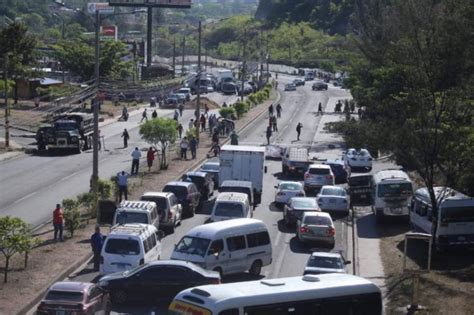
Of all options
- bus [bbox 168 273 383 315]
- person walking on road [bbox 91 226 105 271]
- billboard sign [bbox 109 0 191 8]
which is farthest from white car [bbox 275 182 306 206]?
billboard sign [bbox 109 0 191 8]

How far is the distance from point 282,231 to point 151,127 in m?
16.2

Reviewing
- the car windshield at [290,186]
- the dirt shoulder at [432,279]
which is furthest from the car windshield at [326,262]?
the car windshield at [290,186]

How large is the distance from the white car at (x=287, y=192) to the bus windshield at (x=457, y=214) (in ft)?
33.8

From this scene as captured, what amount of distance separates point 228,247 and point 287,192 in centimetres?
1532

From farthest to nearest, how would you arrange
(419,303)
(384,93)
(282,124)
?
(282,124) → (384,93) → (419,303)

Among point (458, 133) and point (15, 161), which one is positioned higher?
point (458, 133)

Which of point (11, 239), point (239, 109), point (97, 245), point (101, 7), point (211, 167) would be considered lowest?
point (239, 109)

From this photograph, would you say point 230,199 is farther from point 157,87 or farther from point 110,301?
point 157,87

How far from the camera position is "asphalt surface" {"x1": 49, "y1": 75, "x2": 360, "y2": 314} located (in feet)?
96.2

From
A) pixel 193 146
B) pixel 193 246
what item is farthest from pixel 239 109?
pixel 193 246

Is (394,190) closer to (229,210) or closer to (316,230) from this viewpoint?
(316,230)

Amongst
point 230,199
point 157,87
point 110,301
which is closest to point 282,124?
point 157,87

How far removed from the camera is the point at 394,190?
4062cm

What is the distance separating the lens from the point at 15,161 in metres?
56.0
